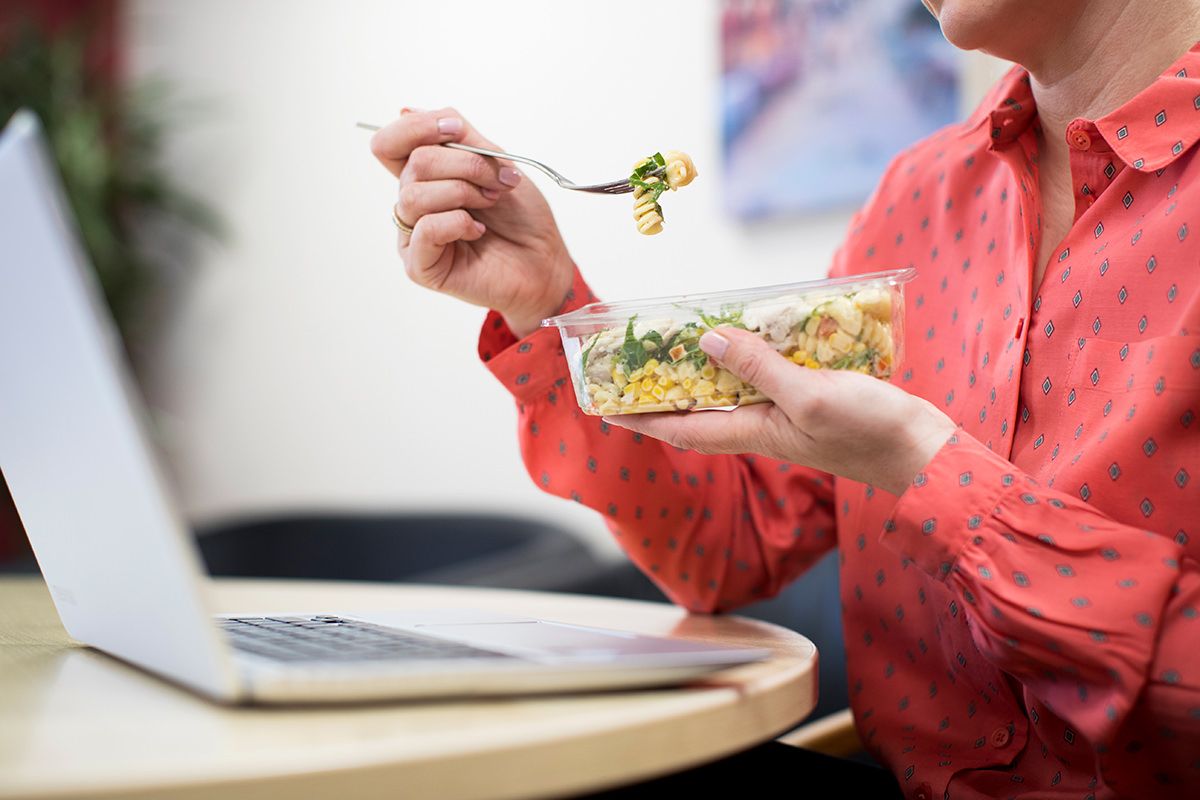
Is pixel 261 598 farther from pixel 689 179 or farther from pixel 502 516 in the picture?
pixel 502 516

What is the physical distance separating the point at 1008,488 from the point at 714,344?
217 mm

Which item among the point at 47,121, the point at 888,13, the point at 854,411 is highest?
the point at 47,121

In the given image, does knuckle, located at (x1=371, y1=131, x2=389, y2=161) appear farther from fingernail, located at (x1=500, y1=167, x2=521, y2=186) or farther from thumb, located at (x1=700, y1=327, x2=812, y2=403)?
thumb, located at (x1=700, y1=327, x2=812, y2=403)

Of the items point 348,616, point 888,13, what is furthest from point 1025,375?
point 888,13

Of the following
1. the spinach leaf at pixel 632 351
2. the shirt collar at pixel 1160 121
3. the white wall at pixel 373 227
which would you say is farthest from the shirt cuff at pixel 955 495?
the white wall at pixel 373 227

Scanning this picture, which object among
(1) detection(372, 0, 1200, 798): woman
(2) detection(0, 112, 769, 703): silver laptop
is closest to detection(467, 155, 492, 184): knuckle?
(1) detection(372, 0, 1200, 798): woman

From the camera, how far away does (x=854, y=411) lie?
0.72 metres

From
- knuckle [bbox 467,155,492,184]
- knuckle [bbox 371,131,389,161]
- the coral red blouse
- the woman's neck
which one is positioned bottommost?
the coral red blouse

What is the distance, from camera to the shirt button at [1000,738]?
3.03 feet

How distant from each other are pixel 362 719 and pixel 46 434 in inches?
9.9

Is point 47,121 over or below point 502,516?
over

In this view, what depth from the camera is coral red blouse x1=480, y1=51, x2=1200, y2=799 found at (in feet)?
2.35

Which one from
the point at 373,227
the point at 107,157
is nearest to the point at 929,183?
the point at 373,227

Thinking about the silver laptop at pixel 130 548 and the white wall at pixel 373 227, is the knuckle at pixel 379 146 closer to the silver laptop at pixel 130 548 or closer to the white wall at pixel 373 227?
the silver laptop at pixel 130 548
